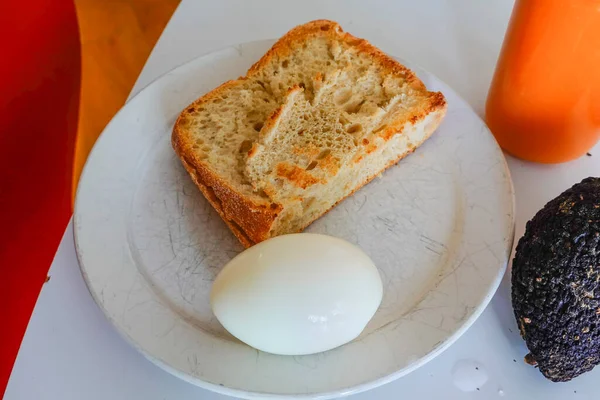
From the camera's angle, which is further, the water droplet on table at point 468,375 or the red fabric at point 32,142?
the red fabric at point 32,142

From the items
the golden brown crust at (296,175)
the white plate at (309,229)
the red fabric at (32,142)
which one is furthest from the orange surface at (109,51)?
the golden brown crust at (296,175)

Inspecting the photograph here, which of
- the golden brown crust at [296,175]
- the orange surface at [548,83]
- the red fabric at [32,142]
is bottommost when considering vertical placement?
the red fabric at [32,142]

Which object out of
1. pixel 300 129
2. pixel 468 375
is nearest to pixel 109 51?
pixel 300 129

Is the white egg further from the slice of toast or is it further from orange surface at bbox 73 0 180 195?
orange surface at bbox 73 0 180 195

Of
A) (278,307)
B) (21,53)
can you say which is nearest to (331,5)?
(21,53)

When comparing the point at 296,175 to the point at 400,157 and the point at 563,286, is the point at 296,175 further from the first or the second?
the point at 563,286

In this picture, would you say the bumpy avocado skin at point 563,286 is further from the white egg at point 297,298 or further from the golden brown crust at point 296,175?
the golden brown crust at point 296,175

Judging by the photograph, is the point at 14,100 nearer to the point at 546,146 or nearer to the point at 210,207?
the point at 210,207
